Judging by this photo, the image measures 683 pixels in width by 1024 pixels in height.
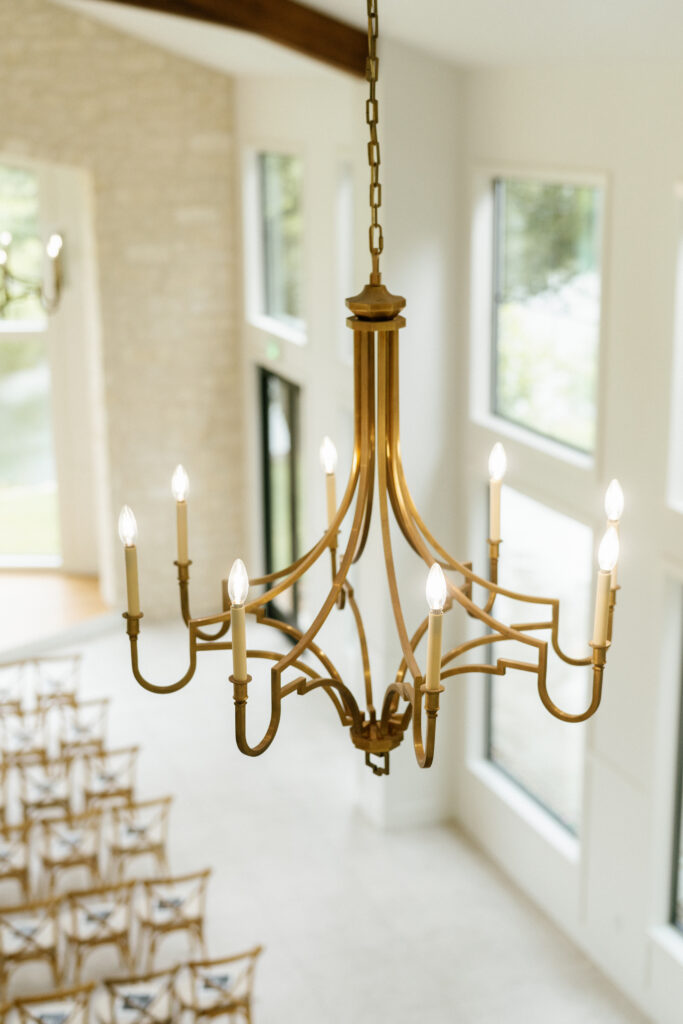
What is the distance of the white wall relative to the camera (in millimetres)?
5914

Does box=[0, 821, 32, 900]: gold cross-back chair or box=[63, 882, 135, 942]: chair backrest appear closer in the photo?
box=[63, 882, 135, 942]: chair backrest

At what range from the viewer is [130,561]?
111 inches

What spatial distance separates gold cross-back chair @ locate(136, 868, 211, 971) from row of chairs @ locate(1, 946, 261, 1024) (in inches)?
18.5

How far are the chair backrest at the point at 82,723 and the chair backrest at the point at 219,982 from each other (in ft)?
8.73

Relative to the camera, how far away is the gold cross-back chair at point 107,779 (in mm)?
8242

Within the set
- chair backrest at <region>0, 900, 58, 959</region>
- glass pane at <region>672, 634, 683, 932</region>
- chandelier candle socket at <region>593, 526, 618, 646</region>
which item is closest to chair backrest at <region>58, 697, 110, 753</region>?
chair backrest at <region>0, 900, 58, 959</region>

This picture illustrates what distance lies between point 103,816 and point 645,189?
5.49 m

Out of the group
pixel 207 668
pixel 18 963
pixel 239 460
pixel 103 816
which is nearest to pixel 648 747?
pixel 18 963

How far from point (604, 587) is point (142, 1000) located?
4.41 m

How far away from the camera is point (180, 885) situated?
746 cm

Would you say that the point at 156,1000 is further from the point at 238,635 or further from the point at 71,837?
the point at 238,635

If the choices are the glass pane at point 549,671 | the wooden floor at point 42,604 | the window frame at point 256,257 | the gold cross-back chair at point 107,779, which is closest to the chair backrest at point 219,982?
the gold cross-back chair at point 107,779

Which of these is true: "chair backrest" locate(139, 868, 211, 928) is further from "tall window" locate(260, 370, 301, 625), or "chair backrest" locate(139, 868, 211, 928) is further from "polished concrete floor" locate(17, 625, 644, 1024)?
"tall window" locate(260, 370, 301, 625)

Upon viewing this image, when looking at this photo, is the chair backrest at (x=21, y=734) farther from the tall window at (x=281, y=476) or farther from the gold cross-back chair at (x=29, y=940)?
the tall window at (x=281, y=476)
